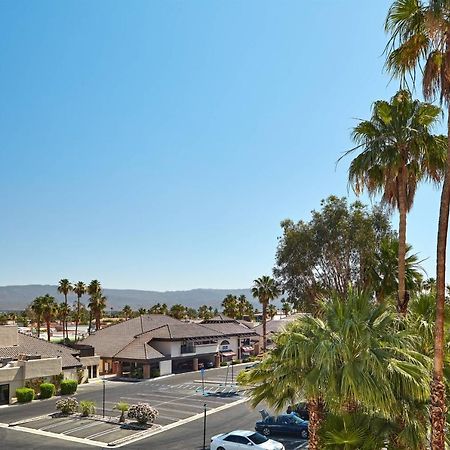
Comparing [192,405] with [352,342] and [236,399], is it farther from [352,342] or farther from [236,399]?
[352,342]

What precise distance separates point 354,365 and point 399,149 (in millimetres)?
10061

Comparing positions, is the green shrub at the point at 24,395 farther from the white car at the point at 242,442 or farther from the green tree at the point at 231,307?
the green tree at the point at 231,307

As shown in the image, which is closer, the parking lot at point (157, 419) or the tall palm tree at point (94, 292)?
the parking lot at point (157, 419)

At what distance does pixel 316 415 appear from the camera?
15562mm

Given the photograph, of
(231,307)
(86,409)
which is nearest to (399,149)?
(86,409)

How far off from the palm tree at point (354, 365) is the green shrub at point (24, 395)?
33.0 metres

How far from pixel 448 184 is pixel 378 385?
16.6 ft

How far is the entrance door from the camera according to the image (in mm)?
41906

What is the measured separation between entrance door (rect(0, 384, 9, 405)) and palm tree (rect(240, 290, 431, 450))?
111ft

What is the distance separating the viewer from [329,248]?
3119 cm

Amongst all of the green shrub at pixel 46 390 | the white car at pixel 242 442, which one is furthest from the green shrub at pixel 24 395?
the white car at pixel 242 442

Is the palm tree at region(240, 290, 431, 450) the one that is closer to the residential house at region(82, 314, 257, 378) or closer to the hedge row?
the hedge row

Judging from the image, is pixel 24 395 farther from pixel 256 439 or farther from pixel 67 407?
pixel 256 439

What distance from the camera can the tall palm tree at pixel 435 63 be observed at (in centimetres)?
1168
